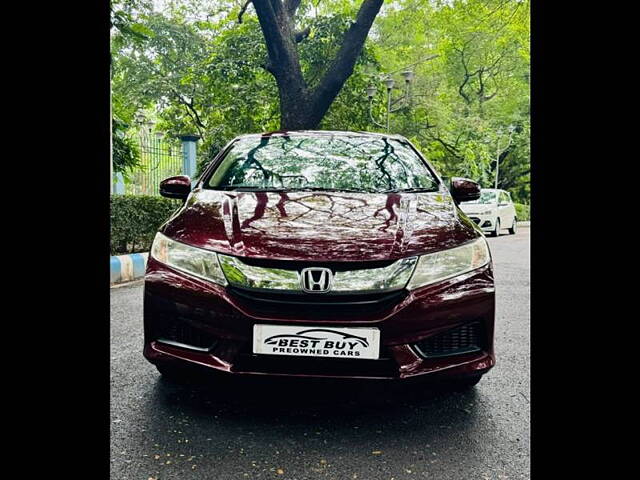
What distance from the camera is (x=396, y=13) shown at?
22594 mm

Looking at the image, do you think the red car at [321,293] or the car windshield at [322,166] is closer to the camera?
the red car at [321,293]

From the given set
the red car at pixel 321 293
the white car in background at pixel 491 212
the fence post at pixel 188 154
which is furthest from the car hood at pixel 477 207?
the red car at pixel 321 293

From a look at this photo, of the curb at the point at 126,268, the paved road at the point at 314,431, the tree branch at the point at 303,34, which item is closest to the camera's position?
the paved road at the point at 314,431

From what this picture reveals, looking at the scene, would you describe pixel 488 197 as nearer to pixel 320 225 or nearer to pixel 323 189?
pixel 323 189

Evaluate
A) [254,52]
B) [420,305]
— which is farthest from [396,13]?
[420,305]

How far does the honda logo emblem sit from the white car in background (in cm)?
1413

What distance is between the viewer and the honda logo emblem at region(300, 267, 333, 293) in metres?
2.16

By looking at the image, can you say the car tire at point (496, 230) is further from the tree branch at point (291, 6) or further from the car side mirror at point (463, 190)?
the car side mirror at point (463, 190)

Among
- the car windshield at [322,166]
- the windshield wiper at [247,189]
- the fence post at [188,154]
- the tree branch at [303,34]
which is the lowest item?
the windshield wiper at [247,189]

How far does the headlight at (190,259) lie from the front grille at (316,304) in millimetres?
170

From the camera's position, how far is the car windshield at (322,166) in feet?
10.4

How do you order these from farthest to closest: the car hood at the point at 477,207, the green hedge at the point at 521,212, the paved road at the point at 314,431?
1. the green hedge at the point at 521,212
2. the car hood at the point at 477,207
3. the paved road at the point at 314,431

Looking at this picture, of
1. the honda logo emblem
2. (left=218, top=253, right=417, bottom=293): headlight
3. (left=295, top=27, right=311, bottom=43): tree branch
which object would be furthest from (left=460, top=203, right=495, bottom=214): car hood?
the honda logo emblem

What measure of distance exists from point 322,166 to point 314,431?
1.59m
